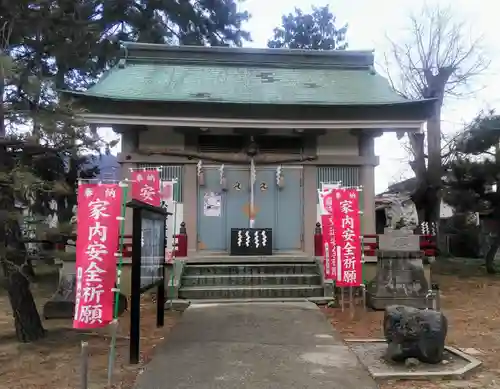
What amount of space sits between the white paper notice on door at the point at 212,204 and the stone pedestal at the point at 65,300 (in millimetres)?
3357

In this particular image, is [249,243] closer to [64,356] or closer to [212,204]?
[212,204]

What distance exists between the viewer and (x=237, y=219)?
38.8ft

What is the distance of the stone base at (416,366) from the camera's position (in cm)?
489

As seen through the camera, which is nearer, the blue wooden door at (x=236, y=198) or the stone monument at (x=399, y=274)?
the stone monument at (x=399, y=274)

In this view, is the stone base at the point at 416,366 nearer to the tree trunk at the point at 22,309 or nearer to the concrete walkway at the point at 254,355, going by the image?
the concrete walkway at the point at 254,355

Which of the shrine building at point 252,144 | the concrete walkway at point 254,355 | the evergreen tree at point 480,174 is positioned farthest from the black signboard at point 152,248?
the evergreen tree at point 480,174

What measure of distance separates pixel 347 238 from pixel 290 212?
3112 millimetres

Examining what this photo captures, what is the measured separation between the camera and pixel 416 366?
17.0 ft

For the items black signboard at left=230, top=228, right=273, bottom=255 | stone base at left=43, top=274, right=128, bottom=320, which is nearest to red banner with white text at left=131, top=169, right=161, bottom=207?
black signboard at left=230, top=228, right=273, bottom=255

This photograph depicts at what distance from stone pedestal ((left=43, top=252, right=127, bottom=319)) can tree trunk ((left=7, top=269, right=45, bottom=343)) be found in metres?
1.87

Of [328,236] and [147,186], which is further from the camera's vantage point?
[147,186]

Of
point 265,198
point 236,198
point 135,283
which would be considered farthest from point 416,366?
point 236,198

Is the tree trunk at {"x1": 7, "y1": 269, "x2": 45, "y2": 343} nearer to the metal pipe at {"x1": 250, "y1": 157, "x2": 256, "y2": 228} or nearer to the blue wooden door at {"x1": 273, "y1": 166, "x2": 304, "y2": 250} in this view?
the metal pipe at {"x1": 250, "y1": 157, "x2": 256, "y2": 228}

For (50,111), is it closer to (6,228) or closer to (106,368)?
(6,228)
